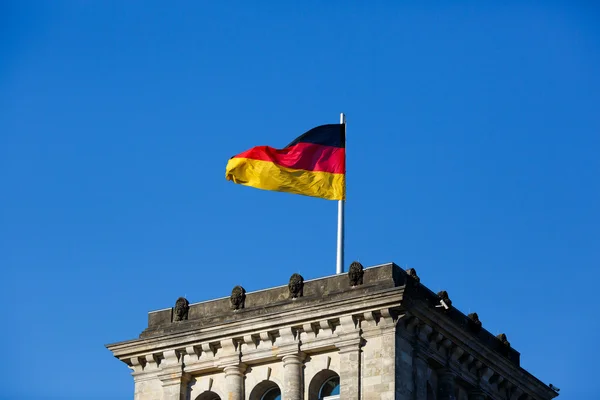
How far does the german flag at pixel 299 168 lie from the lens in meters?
81.1

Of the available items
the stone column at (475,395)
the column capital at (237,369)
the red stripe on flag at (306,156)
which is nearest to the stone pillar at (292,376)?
the column capital at (237,369)

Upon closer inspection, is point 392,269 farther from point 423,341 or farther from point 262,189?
point 262,189

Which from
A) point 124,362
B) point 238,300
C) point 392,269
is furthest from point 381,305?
point 124,362

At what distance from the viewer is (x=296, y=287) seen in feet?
253

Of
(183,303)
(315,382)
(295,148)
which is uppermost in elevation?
(295,148)

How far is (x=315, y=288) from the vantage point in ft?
252

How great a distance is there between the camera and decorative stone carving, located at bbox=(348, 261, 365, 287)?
75.6 metres

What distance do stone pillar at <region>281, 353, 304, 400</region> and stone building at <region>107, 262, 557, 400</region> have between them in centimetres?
4

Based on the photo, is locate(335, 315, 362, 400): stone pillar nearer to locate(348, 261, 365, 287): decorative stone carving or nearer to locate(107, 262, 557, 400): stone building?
locate(107, 262, 557, 400): stone building

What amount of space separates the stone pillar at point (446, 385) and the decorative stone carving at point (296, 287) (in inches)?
265

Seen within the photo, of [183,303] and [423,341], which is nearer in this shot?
[423,341]

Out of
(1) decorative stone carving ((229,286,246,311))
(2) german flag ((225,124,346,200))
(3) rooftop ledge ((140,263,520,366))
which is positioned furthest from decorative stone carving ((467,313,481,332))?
(1) decorative stone carving ((229,286,246,311))

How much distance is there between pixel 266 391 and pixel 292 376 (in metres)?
2.17

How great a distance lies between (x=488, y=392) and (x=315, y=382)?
853 centimetres
